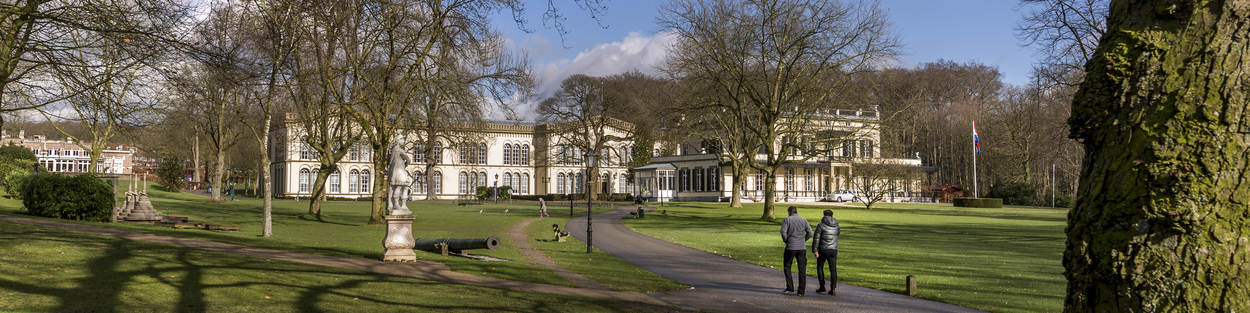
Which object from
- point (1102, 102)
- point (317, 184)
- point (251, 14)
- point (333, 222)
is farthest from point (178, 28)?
point (317, 184)

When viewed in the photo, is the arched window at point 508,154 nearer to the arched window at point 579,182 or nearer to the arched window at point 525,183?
the arched window at point 525,183

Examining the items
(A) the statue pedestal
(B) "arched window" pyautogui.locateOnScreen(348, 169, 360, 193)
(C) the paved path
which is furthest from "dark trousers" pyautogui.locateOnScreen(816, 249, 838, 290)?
(B) "arched window" pyautogui.locateOnScreen(348, 169, 360, 193)

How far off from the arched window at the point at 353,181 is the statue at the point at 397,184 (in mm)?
57260

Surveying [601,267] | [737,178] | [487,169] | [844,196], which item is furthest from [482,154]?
[601,267]

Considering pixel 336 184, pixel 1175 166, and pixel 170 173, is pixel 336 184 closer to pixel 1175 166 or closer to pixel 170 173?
pixel 170 173

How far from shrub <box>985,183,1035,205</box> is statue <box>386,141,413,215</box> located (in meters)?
62.7

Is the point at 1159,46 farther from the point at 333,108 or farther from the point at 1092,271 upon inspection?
the point at 333,108

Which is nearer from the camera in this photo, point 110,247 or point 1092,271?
point 1092,271

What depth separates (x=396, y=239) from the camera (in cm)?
1356

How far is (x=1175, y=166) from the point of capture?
305cm

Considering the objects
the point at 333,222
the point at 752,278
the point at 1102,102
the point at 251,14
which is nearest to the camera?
the point at 1102,102

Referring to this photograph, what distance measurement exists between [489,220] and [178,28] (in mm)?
20509

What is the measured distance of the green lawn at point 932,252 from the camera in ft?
39.4

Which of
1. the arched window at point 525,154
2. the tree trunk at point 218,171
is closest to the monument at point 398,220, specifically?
the tree trunk at point 218,171
